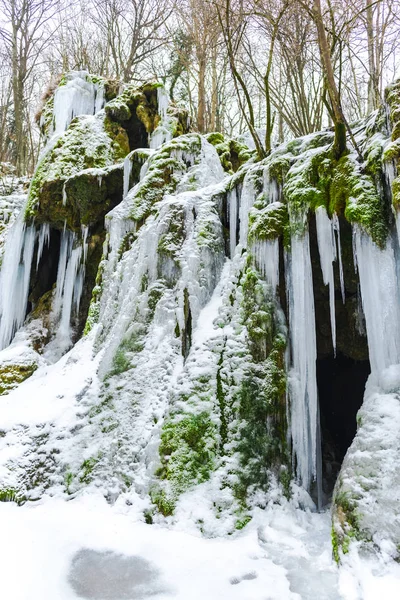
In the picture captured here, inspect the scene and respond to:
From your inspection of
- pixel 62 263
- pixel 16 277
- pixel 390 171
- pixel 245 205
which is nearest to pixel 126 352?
pixel 245 205

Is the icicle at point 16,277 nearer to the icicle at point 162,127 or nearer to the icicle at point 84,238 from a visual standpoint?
the icicle at point 84,238

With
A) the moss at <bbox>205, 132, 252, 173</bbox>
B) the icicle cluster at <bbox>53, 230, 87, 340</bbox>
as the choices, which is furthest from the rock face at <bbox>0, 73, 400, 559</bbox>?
the moss at <bbox>205, 132, 252, 173</bbox>

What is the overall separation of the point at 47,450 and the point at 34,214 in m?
6.06

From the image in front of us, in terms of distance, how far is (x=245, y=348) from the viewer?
489 centimetres

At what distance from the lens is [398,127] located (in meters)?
4.31

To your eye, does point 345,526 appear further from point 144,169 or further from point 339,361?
point 144,169

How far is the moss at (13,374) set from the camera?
752cm

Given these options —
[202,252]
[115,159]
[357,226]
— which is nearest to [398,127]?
[357,226]

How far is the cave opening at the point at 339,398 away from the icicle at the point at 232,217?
2.43m

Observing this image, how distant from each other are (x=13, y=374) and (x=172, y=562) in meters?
5.60

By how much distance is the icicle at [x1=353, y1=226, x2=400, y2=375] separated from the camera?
13.1ft

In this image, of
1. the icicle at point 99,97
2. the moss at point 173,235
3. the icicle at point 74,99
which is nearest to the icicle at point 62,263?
the moss at point 173,235

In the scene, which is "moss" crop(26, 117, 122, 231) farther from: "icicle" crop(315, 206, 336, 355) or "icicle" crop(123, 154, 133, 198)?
"icicle" crop(315, 206, 336, 355)

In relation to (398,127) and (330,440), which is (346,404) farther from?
(398,127)
